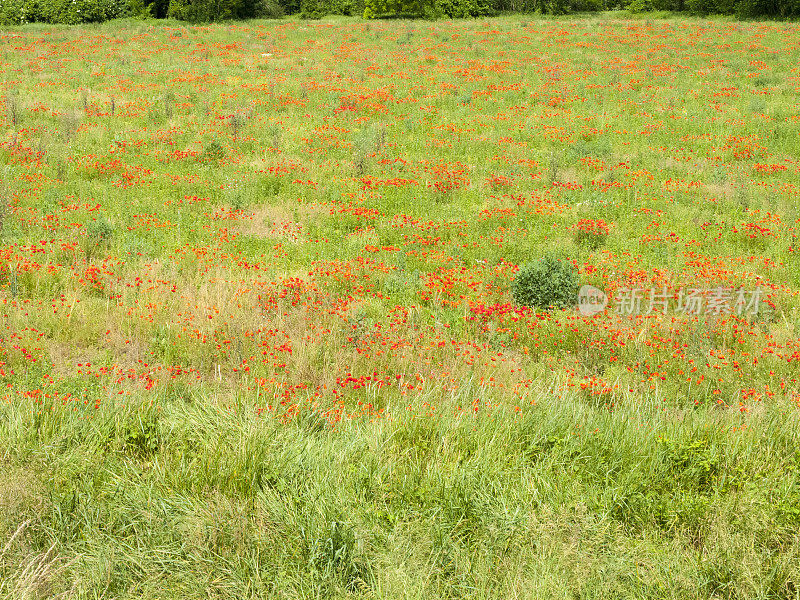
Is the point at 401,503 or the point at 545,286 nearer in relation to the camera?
the point at 401,503

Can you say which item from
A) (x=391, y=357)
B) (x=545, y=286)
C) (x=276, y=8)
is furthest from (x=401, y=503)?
(x=276, y=8)

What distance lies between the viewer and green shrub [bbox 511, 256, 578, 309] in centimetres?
750

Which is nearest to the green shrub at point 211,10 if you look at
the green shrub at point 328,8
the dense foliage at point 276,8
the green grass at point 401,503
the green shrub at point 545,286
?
the dense foliage at point 276,8

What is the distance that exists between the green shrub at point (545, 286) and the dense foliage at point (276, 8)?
44.8 metres

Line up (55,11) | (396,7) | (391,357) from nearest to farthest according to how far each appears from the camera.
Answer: (391,357), (55,11), (396,7)

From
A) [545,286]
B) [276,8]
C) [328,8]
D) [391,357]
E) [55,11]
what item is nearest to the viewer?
[391,357]

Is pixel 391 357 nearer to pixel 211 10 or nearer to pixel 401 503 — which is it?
pixel 401 503

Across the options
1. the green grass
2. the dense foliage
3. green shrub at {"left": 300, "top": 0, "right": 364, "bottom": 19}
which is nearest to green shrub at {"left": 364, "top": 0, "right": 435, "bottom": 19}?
the dense foliage

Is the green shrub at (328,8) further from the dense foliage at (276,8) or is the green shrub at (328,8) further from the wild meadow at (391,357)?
Result: the wild meadow at (391,357)

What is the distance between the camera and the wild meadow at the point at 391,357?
3.37m

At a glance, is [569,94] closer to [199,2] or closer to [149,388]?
[149,388]

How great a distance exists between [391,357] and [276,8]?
179ft

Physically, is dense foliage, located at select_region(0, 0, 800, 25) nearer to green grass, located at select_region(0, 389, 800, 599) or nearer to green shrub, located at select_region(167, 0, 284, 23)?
green shrub, located at select_region(167, 0, 284, 23)

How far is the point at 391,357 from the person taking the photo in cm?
621
